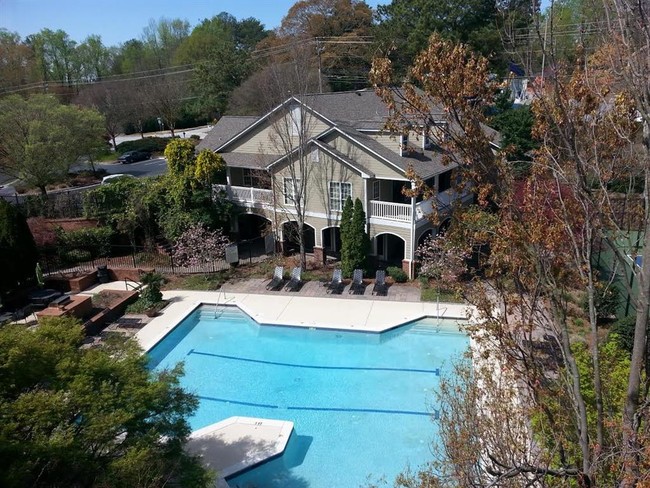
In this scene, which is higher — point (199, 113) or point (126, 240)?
point (199, 113)

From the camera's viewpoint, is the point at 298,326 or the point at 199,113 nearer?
the point at 298,326

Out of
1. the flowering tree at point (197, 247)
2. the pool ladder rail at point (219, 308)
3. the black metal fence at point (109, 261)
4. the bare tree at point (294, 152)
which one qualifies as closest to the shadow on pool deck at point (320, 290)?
the pool ladder rail at point (219, 308)

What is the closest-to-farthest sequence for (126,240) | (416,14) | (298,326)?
(298,326), (126,240), (416,14)

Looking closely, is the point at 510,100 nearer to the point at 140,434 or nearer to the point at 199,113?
the point at 140,434

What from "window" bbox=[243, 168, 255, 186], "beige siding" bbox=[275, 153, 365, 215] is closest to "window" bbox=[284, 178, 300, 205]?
"beige siding" bbox=[275, 153, 365, 215]

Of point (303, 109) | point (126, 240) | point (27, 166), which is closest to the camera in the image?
point (303, 109)

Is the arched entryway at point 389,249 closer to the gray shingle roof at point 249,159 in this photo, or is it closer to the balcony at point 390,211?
the balcony at point 390,211

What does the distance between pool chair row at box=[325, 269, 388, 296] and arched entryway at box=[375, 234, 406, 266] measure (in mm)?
2781

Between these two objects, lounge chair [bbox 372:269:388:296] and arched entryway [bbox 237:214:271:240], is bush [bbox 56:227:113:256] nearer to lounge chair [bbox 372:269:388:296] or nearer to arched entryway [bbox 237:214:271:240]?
arched entryway [bbox 237:214:271:240]

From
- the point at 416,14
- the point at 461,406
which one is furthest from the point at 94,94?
the point at 461,406

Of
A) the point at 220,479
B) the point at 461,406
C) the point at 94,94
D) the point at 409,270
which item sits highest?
the point at 94,94

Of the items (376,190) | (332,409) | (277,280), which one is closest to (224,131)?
(376,190)

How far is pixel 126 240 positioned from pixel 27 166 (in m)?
8.54

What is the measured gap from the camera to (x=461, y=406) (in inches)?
321
